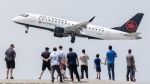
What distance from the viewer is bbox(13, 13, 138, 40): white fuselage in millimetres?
73250

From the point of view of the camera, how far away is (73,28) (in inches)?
2963

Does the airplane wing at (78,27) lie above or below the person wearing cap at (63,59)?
above

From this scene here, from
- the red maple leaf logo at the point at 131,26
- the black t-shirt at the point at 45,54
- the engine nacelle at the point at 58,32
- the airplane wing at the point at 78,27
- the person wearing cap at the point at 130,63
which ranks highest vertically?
the red maple leaf logo at the point at 131,26

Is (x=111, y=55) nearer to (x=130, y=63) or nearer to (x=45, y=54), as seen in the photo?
(x=130, y=63)

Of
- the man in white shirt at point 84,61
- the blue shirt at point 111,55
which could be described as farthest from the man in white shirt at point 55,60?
the blue shirt at point 111,55

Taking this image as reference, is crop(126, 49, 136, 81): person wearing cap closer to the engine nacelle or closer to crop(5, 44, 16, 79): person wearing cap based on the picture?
crop(5, 44, 16, 79): person wearing cap

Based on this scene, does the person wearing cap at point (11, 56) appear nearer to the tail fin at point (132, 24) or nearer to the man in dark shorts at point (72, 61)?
the man in dark shorts at point (72, 61)

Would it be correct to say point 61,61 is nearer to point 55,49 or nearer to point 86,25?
point 55,49

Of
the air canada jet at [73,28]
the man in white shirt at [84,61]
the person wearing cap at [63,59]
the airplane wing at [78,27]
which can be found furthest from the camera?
the airplane wing at [78,27]

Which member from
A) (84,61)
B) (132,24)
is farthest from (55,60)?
(132,24)

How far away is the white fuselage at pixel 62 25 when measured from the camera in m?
73.2

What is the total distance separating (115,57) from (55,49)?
14.5 ft

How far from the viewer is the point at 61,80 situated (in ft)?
94.4

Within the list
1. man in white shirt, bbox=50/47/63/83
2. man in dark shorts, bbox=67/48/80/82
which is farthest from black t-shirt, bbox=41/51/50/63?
man in dark shorts, bbox=67/48/80/82
